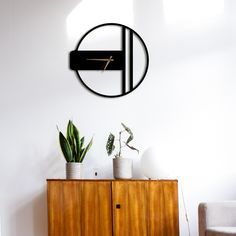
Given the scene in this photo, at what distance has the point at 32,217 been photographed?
135 inches

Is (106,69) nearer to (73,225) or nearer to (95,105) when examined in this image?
(95,105)

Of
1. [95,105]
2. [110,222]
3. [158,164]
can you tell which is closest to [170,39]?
[95,105]

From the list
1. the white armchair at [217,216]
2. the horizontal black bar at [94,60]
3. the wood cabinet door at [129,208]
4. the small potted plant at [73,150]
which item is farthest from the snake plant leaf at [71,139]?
the white armchair at [217,216]

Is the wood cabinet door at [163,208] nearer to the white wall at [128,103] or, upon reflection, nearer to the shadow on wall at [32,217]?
the white wall at [128,103]

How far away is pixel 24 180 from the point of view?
11.4 ft

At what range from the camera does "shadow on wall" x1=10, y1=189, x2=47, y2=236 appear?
11.2 ft

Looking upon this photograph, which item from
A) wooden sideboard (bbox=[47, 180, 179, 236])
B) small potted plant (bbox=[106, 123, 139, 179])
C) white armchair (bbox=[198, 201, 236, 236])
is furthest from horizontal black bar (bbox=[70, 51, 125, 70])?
white armchair (bbox=[198, 201, 236, 236])

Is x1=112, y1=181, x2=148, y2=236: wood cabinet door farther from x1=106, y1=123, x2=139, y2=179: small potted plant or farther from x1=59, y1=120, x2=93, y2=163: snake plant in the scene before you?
x1=59, y1=120, x2=93, y2=163: snake plant

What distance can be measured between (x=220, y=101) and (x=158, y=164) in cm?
81

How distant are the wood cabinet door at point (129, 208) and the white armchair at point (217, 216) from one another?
399 mm

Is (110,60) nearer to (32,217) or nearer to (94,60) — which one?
(94,60)

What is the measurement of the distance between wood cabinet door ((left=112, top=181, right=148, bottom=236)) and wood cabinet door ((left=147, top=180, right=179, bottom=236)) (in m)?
0.04

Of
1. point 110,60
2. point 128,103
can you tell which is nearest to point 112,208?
point 128,103

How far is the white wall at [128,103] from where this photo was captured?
3.49m
